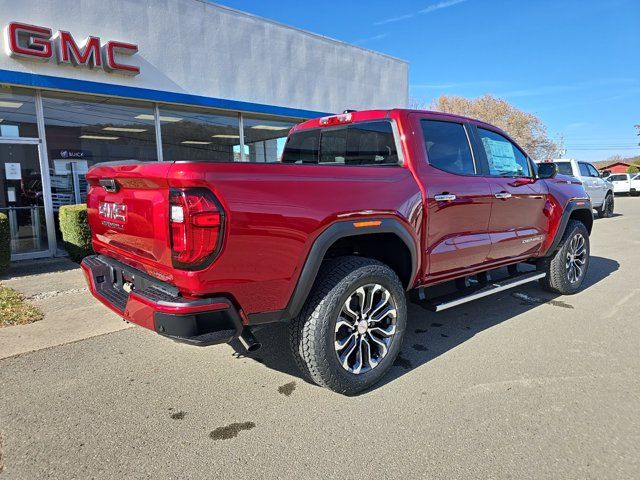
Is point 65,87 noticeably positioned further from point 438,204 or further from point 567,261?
point 567,261

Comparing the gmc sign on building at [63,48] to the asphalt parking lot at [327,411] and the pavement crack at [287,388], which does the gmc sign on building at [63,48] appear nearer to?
the asphalt parking lot at [327,411]

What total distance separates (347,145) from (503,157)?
69.3 inches

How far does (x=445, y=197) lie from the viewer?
3596mm

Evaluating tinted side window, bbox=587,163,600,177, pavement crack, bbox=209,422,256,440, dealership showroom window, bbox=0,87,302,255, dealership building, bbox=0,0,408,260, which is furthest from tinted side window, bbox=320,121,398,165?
tinted side window, bbox=587,163,600,177

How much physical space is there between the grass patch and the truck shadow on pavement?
8.00 feet

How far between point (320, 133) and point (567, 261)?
3.49m

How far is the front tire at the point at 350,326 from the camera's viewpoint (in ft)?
9.41

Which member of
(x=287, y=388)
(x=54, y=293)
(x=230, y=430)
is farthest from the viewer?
(x=54, y=293)

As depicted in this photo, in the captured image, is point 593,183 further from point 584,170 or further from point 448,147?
point 448,147

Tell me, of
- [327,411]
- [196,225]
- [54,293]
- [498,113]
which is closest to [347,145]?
[196,225]

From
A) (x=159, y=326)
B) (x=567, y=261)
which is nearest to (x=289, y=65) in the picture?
(x=567, y=261)

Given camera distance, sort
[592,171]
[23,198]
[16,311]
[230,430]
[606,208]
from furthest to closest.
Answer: [606,208]
[592,171]
[23,198]
[16,311]
[230,430]

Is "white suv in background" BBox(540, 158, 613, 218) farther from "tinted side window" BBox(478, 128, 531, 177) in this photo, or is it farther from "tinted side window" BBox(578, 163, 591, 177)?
"tinted side window" BBox(478, 128, 531, 177)

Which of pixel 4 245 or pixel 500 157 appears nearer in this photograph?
pixel 500 157
